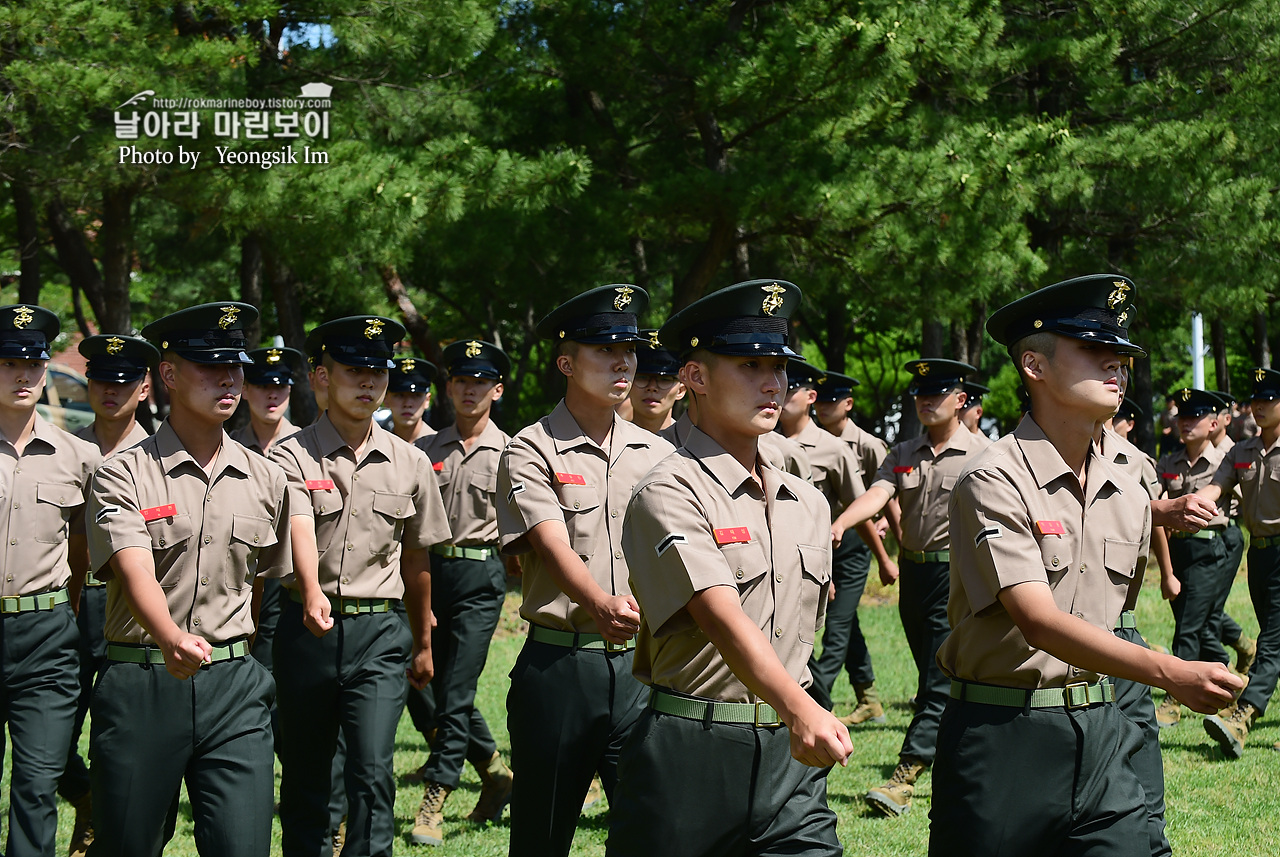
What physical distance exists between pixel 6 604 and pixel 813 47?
28.3 feet

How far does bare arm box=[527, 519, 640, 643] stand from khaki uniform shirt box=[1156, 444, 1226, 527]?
25.7 ft

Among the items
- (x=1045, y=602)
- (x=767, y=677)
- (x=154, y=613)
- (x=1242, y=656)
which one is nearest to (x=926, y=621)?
(x=1045, y=602)

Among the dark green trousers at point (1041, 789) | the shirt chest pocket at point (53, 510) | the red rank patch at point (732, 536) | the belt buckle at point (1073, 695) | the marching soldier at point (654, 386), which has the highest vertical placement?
the marching soldier at point (654, 386)

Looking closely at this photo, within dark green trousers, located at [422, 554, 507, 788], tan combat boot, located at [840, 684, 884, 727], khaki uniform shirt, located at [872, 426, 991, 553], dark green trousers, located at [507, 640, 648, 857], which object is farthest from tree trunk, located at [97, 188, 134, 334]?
dark green trousers, located at [507, 640, 648, 857]

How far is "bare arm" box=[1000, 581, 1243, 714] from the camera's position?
10.1 feet

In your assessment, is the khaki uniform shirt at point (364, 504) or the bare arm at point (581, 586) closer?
the bare arm at point (581, 586)

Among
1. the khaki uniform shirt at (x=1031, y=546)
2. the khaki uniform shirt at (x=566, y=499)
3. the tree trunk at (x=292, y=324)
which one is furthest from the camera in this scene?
the tree trunk at (x=292, y=324)

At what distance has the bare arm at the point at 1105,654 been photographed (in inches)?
121

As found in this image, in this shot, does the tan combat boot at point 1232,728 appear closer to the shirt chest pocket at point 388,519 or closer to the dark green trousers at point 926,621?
the dark green trousers at point 926,621

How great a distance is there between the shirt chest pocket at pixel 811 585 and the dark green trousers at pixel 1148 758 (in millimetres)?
1183

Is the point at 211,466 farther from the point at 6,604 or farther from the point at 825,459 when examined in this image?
the point at 825,459

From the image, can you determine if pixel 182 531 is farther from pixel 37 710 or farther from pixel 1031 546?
pixel 1031 546

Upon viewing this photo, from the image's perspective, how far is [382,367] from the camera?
603cm

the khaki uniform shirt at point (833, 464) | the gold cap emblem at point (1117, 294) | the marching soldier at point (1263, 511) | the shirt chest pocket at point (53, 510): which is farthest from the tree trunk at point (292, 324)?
the gold cap emblem at point (1117, 294)
